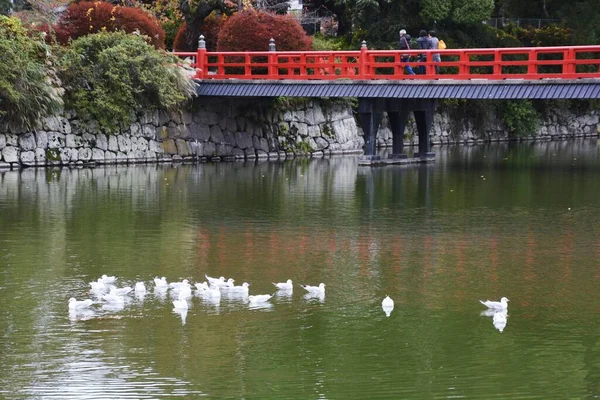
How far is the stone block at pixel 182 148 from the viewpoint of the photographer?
39.8 m

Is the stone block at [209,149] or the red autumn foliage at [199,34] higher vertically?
the red autumn foliage at [199,34]

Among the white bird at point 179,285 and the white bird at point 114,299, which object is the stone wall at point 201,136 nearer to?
the white bird at point 179,285

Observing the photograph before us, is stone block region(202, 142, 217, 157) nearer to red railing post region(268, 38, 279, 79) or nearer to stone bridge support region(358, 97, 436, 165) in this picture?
red railing post region(268, 38, 279, 79)

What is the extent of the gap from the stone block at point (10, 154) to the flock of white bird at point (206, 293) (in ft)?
61.7

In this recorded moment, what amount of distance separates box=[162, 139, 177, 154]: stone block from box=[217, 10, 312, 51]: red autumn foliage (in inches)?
161

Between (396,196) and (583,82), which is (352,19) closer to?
(583,82)

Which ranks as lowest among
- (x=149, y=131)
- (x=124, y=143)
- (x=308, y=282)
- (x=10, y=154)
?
(x=308, y=282)

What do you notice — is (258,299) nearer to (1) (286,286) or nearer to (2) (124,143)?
(1) (286,286)

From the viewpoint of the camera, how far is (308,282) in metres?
17.7

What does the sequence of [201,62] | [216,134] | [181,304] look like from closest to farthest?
1. [181,304]
2. [201,62]
3. [216,134]


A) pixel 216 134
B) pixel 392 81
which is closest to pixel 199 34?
pixel 216 134

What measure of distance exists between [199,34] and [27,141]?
12004 millimetres

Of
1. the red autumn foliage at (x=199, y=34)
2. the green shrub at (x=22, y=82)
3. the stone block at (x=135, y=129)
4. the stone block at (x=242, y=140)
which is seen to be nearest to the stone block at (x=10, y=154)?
the green shrub at (x=22, y=82)

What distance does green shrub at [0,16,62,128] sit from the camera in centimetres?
3372
